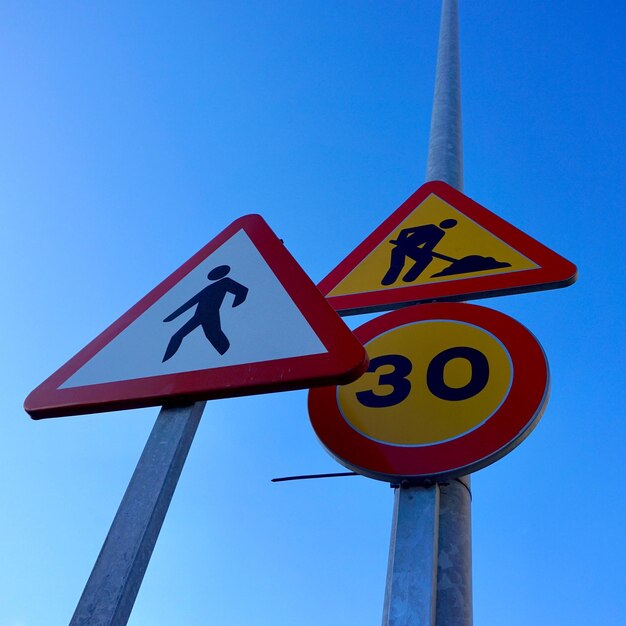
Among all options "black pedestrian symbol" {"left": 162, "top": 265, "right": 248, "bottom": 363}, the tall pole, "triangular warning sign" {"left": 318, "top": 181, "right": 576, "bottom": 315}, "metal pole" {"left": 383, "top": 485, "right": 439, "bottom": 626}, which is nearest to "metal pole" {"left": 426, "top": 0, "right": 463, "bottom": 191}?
"triangular warning sign" {"left": 318, "top": 181, "right": 576, "bottom": 315}

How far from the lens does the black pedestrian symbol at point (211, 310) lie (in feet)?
4.77

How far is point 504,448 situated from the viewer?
141 centimetres

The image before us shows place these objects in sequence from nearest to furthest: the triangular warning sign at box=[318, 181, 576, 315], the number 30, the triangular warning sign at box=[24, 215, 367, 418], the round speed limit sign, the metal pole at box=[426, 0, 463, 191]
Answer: the triangular warning sign at box=[24, 215, 367, 418] → the round speed limit sign → the number 30 → the triangular warning sign at box=[318, 181, 576, 315] → the metal pole at box=[426, 0, 463, 191]

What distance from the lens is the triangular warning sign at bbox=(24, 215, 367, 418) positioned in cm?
130

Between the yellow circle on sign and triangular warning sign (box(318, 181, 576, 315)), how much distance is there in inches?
10.6

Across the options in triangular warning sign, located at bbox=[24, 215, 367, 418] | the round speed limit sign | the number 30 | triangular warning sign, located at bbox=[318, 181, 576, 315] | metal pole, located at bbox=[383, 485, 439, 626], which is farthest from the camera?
triangular warning sign, located at bbox=[318, 181, 576, 315]

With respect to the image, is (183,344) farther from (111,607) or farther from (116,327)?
(111,607)

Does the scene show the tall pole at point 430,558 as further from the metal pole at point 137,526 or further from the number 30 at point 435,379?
the metal pole at point 137,526

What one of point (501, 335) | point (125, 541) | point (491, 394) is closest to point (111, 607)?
point (125, 541)

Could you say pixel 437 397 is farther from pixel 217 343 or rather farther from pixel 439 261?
pixel 439 261

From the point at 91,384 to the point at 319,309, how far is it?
56 cm

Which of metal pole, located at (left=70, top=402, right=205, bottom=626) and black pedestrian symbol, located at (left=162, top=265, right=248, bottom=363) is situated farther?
black pedestrian symbol, located at (left=162, top=265, right=248, bottom=363)

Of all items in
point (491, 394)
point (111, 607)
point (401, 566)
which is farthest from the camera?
A: point (491, 394)

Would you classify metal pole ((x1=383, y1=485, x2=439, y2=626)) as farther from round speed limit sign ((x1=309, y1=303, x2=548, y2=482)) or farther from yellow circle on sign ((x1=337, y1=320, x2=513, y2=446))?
yellow circle on sign ((x1=337, y1=320, x2=513, y2=446))
